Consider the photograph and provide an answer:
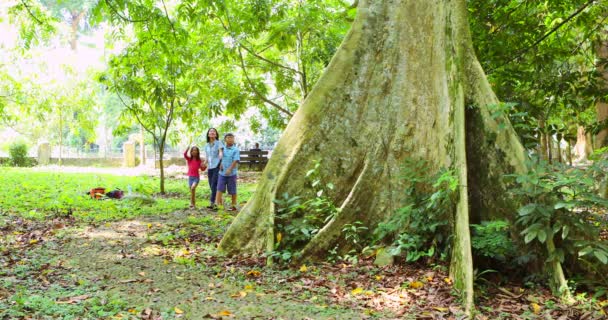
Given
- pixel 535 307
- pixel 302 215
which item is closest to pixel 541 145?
pixel 302 215

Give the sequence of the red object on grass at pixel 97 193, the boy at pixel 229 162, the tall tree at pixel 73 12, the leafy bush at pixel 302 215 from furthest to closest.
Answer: the tall tree at pixel 73 12, the red object on grass at pixel 97 193, the boy at pixel 229 162, the leafy bush at pixel 302 215

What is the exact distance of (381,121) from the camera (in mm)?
6105

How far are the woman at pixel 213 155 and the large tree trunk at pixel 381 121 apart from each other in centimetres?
390

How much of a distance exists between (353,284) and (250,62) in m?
11.5

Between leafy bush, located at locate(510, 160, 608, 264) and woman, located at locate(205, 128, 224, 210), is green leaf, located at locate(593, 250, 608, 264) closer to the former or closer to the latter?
leafy bush, located at locate(510, 160, 608, 264)

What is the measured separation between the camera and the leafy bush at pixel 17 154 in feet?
80.8

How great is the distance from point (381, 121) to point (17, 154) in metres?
23.6

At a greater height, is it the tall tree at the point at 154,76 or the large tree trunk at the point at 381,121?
the tall tree at the point at 154,76

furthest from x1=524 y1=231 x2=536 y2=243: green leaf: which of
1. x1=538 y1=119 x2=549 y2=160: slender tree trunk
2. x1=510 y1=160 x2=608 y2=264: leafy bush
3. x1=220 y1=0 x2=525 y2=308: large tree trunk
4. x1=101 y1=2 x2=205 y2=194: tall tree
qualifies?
x1=101 y1=2 x2=205 y2=194: tall tree

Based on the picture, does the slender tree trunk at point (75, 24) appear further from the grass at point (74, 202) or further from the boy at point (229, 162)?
the boy at point (229, 162)

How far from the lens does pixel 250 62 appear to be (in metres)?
15.5

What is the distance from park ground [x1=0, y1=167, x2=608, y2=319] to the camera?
420 centimetres

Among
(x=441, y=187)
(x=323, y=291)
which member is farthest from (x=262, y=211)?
(x=441, y=187)

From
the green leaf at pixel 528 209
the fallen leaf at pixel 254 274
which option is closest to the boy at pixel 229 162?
the fallen leaf at pixel 254 274
